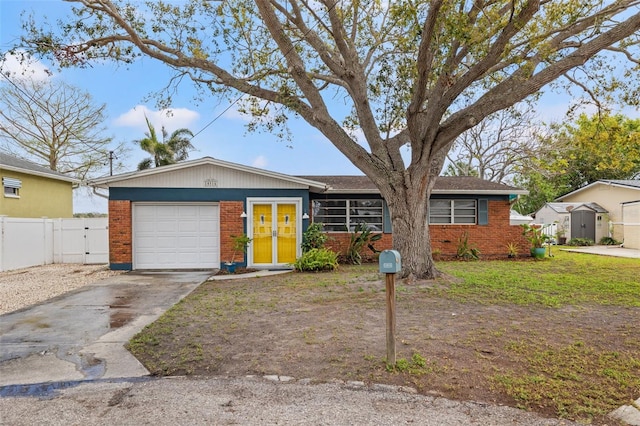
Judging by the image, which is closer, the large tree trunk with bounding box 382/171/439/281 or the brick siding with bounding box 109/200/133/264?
the large tree trunk with bounding box 382/171/439/281

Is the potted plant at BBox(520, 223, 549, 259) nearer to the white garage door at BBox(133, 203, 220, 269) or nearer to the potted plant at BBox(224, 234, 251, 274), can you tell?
the potted plant at BBox(224, 234, 251, 274)

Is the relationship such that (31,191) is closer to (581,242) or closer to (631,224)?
(581,242)

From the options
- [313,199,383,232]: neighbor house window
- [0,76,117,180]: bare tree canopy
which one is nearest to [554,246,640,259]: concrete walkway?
[313,199,383,232]: neighbor house window

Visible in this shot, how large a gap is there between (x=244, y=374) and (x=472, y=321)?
3.36 metres

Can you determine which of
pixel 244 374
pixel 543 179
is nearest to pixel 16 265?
pixel 244 374

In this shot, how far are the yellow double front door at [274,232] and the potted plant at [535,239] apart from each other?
874cm

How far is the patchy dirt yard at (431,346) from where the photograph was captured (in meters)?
3.49

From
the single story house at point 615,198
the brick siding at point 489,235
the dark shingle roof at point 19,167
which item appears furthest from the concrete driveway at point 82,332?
the single story house at point 615,198

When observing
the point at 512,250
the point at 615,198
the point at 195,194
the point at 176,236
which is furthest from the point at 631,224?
the point at 176,236

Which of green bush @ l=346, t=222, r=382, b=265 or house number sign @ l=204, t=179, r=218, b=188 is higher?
house number sign @ l=204, t=179, r=218, b=188

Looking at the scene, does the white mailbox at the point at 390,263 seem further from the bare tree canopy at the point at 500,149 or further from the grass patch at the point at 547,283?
the bare tree canopy at the point at 500,149

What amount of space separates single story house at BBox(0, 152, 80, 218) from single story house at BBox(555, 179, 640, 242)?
26.0 metres

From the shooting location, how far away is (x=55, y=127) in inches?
868

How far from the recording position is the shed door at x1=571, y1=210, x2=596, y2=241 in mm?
22147
